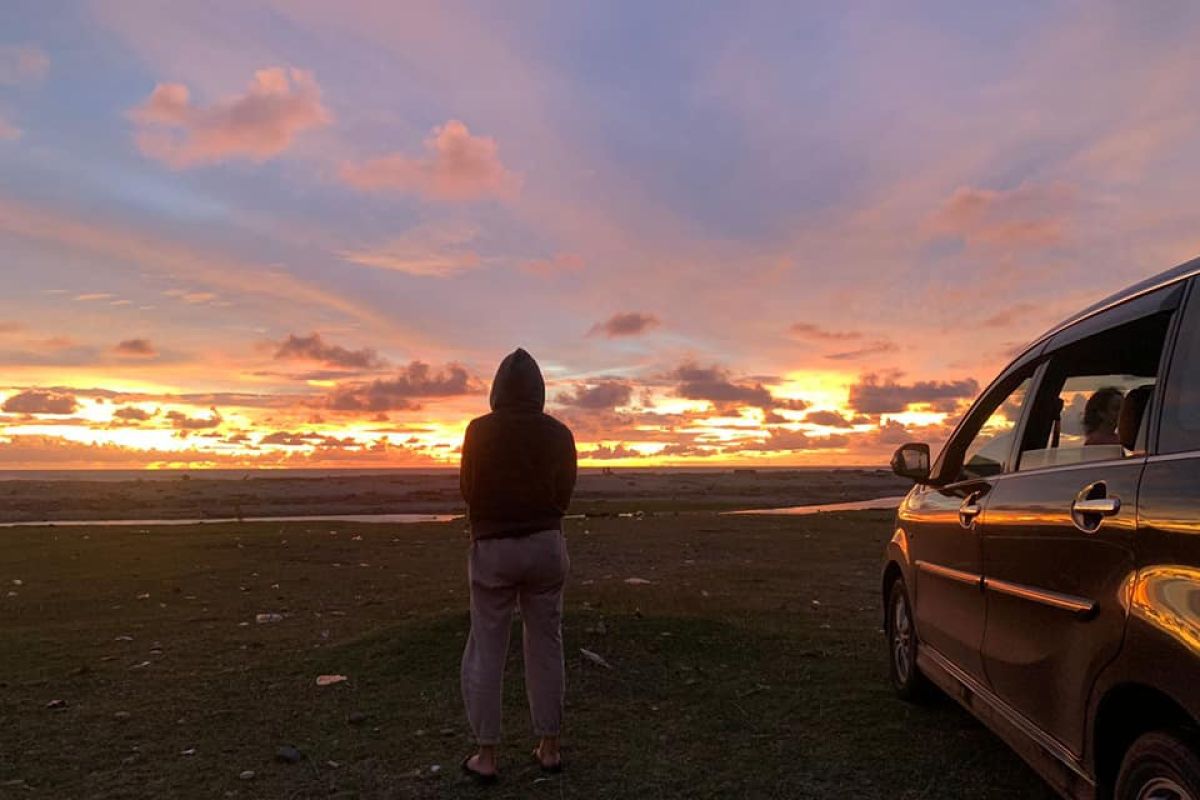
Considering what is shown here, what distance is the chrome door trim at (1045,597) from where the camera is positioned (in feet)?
9.68

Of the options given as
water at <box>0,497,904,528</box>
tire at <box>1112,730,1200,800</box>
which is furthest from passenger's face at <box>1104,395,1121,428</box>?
water at <box>0,497,904,528</box>

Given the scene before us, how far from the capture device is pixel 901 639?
19.5ft

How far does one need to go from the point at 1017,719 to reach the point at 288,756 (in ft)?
12.8

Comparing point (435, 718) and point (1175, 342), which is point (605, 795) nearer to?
point (435, 718)

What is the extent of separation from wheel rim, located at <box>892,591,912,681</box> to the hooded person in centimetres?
254

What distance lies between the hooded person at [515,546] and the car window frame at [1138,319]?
7.53 feet

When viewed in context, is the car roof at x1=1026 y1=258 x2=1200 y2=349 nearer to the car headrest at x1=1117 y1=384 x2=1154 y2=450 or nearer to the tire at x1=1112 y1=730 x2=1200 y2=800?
the car headrest at x1=1117 y1=384 x2=1154 y2=450

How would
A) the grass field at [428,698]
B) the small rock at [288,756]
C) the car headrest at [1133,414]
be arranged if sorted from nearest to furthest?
the car headrest at [1133,414] < the grass field at [428,698] < the small rock at [288,756]

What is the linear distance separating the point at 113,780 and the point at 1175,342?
5452mm

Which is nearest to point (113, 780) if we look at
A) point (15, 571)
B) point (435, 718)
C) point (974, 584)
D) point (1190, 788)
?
point (435, 718)

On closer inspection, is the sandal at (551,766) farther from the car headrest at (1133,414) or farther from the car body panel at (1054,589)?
the car headrest at (1133,414)

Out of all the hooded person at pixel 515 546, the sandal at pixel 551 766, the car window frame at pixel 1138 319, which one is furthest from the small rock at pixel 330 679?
the car window frame at pixel 1138 319

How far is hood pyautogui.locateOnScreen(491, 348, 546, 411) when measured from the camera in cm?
455

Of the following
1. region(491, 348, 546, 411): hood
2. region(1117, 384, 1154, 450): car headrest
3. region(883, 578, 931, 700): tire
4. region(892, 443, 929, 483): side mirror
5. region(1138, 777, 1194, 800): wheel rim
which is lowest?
region(883, 578, 931, 700): tire
